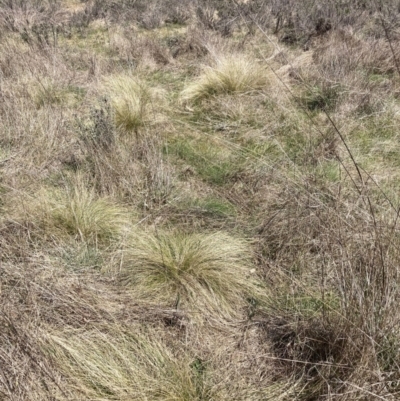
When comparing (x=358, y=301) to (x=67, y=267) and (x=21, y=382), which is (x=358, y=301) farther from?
(x=67, y=267)

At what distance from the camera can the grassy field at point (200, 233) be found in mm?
1688

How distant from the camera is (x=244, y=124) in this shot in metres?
4.25

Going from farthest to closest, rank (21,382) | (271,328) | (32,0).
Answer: (32,0), (271,328), (21,382)

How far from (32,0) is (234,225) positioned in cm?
867

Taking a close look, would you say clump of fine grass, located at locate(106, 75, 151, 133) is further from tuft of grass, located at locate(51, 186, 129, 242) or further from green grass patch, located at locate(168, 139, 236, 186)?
tuft of grass, located at locate(51, 186, 129, 242)

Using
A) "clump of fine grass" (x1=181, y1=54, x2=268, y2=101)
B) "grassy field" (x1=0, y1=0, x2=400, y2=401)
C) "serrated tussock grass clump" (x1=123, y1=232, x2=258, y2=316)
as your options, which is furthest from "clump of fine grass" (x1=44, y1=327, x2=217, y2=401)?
"clump of fine grass" (x1=181, y1=54, x2=268, y2=101)

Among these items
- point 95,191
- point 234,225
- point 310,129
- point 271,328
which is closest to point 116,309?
point 271,328

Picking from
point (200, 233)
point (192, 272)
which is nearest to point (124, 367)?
point (192, 272)

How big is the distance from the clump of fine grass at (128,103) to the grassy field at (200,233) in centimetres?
2

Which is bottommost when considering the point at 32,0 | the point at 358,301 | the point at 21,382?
the point at 32,0

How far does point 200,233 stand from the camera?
2.71 m

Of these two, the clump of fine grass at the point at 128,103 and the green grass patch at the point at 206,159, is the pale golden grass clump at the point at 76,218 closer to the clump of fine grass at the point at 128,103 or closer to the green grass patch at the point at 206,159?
the green grass patch at the point at 206,159

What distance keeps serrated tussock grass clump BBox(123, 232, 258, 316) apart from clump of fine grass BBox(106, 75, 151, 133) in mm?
1853

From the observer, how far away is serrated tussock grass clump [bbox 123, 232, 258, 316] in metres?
2.20
